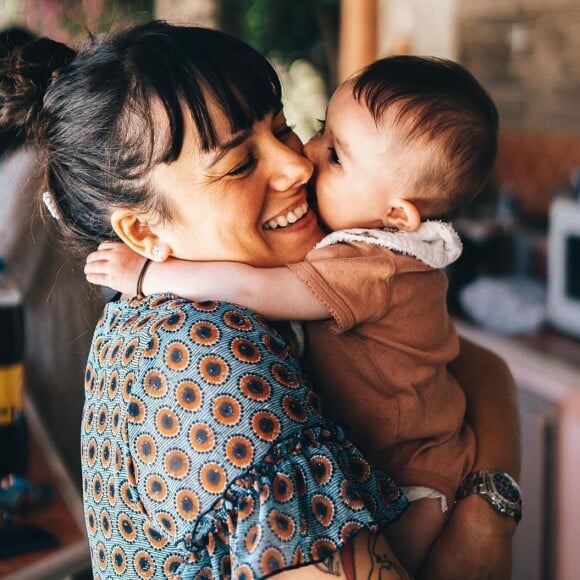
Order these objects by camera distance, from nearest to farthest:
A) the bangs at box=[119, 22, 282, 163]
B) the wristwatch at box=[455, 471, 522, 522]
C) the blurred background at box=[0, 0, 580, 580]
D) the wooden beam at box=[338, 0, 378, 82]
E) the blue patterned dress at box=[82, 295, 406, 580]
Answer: the blue patterned dress at box=[82, 295, 406, 580], the bangs at box=[119, 22, 282, 163], the wristwatch at box=[455, 471, 522, 522], the blurred background at box=[0, 0, 580, 580], the wooden beam at box=[338, 0, 378, 82]

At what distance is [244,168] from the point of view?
96cm

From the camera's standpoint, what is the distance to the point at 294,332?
3.37 feet

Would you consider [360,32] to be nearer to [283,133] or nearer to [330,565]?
[283,133]

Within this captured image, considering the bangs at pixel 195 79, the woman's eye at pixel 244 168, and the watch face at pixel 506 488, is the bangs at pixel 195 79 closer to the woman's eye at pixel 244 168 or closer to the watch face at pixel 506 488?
the woman's eye at pixel 244 168

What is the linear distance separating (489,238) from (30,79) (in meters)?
2.24

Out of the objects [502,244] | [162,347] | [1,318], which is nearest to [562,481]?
[502,244]

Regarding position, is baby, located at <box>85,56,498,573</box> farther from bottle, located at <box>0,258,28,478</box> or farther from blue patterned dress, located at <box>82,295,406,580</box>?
bottle, located at <box>0,258,28,478</box>

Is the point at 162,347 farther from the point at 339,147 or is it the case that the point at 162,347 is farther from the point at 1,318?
the point at 1,318

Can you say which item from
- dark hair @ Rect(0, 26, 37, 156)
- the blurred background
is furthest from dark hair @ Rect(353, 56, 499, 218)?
the blurred background

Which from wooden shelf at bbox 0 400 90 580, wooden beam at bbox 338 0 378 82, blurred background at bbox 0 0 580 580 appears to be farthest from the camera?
wooden beam at bbox 338 0 378 82

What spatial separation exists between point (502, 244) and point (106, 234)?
2262mm

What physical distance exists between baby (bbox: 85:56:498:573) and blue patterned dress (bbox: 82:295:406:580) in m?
0.11

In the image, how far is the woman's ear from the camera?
39.5 inches

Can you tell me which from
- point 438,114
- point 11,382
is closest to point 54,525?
point 11,382
